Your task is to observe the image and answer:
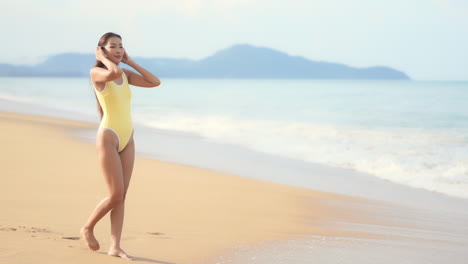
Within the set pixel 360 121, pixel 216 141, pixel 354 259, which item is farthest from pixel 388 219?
pixel 360 121

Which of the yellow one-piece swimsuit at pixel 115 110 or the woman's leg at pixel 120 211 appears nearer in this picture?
the yellow one-piece swimsuit at pixel 115 110

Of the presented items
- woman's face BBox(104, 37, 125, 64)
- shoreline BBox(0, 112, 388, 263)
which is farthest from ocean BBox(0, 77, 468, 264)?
woman's face BBox(104, 37, 125, 64)

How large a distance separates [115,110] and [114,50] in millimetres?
452

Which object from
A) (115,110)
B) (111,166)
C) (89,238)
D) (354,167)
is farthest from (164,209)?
(354,167)

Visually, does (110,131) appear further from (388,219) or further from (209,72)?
(209,72)

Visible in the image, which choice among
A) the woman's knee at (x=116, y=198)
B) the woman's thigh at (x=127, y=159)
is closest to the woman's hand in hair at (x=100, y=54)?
the woman's thigh at (x=127, y=159)

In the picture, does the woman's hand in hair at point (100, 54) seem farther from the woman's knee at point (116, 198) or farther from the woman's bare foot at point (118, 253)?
the woman's bare foot at point (118, 253)

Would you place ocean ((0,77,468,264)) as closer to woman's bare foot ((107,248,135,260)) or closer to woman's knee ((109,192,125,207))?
woman's bare foot ((107,248,135,260))

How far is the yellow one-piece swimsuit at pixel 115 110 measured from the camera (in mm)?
4281

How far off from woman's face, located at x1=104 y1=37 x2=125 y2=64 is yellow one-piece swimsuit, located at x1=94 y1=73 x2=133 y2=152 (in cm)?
19

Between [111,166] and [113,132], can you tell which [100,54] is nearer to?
[113,132]

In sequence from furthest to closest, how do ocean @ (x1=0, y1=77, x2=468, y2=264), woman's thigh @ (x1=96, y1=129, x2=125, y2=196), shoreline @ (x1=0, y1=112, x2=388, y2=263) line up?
ocean @ (x1=0, y1=77, x2=468, y2=264) < shoreline @ (x1=0, y1=112, x2=388, y2=263) < woman's thigh @ (x1=96, y1=129, x2=125, y2=196)

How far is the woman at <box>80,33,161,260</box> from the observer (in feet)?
14.0

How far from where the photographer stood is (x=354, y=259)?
4.78 metres
